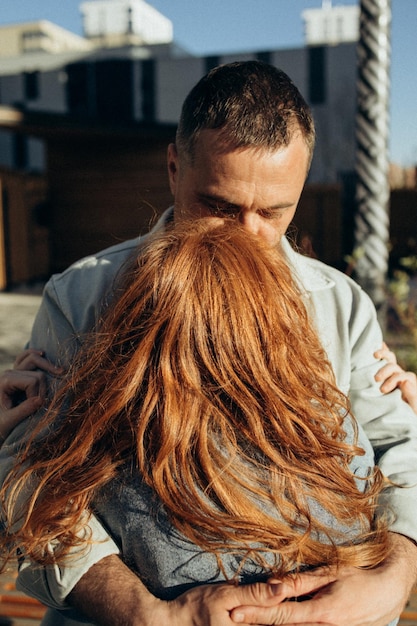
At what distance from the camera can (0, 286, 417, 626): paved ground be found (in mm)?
2482

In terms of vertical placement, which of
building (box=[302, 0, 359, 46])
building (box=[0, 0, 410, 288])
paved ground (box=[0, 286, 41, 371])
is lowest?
paved ground (box=[0, 286, 41, 371])

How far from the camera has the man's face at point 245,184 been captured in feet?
6.29

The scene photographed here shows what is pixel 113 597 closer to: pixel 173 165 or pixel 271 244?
pixel 271 244

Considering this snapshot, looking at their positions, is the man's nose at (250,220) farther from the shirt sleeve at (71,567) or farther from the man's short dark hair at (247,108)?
the shirt sleeve at (71,567)

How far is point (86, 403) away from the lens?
149 cm

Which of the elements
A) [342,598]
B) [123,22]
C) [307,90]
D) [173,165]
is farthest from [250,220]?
[123,22]

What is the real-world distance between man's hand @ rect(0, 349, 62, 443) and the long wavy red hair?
5.3 inches

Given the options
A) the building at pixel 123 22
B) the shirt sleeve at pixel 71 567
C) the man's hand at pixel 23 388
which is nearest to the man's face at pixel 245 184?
the man's hand at pixel 23 388

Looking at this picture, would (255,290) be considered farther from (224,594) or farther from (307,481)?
(224,594)

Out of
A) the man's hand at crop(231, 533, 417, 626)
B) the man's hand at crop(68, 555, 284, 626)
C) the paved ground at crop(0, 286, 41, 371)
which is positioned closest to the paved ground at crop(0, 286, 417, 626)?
the paved ground at crop(0, 286, 41, 371)

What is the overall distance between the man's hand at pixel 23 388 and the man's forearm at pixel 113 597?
1.32 feet

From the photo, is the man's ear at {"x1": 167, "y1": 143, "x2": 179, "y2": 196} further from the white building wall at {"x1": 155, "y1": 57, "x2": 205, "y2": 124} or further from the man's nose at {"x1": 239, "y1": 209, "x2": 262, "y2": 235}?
the white building wall at {"x1": 155, "y1": 57, "x2": 205, "y2": 124}

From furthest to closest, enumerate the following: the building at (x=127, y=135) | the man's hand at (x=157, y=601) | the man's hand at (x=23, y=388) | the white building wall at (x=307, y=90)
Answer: the white building wall at (x=307, y=90) → the building at (x=127, y=135) → the man's hand at (x=23, y=388) → the man's hand at (x=157, y=601)

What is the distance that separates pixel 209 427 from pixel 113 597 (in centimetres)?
39
